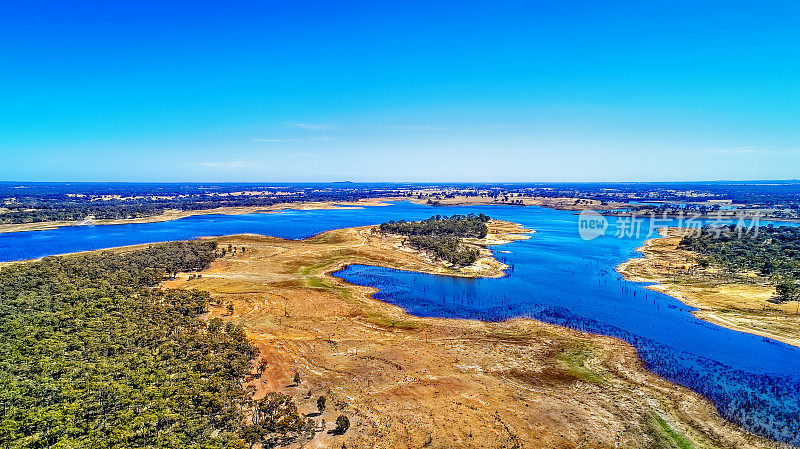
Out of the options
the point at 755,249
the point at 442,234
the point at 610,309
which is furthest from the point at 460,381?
the point at 755,249

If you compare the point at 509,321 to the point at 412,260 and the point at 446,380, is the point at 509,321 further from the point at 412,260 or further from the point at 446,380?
the point at 412,260

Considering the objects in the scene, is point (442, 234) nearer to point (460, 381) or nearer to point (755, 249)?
point (755, 249)

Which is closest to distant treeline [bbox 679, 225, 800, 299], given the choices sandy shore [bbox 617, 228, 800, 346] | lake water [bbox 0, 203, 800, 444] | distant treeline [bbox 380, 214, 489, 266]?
sandy shore [bbox 617, 228, 800, 346]

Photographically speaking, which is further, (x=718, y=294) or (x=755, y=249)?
(x=755, y=249)

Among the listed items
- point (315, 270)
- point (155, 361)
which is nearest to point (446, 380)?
point (155, 361)

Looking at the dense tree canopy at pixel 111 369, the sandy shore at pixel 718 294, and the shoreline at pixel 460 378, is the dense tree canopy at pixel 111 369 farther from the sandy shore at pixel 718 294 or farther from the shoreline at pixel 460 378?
the sandy shore at pixel 718 294
